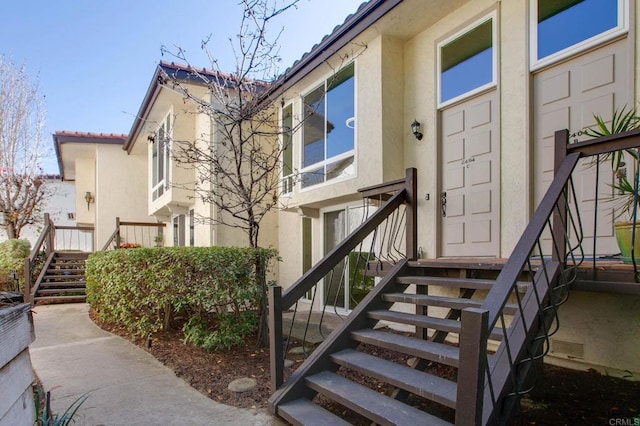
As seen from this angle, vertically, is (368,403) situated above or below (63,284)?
above

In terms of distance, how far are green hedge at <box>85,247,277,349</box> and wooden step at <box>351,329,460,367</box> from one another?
196cm

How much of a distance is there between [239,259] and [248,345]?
126 centimetres

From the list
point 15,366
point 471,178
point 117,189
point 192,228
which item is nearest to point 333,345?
point 15,366

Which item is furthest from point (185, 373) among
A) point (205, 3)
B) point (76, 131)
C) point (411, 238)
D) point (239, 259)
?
point (76, 131)

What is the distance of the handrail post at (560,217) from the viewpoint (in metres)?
2.88

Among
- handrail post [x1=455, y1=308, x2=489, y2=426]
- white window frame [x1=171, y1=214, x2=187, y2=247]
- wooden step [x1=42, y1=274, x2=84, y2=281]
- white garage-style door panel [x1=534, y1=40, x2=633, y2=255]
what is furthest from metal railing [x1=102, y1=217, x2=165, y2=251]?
handrail post [x1=455, y1=308, x2=489, y2=426]

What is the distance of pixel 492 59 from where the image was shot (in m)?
4.86

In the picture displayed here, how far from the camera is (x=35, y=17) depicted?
33.0 ft

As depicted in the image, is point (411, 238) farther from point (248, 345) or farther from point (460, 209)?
point (248, 345)

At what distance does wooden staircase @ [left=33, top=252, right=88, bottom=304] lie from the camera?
1006 cm

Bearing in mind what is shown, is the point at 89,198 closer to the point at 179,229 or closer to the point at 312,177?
the point at 179,229

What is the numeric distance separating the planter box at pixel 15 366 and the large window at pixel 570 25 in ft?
17.6

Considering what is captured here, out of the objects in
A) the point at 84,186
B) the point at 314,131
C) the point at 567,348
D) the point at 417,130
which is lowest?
the point at 567,348

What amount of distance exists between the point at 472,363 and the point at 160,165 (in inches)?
461
